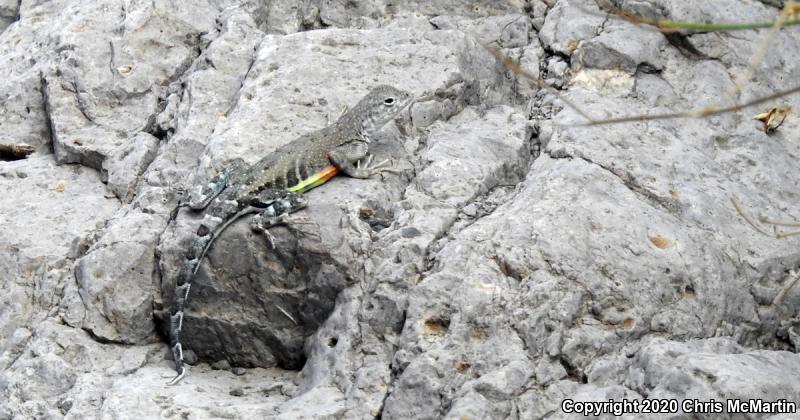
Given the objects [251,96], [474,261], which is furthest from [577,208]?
[251,96]

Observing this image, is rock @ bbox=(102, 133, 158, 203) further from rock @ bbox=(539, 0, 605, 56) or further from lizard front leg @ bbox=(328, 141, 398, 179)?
rock @ bbox=(539, 0, 605, 56)

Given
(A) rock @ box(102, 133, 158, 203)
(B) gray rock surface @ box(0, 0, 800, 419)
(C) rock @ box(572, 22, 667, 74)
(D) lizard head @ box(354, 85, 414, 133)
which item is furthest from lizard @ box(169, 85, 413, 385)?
(C) rock @ box(572, 22, 667, 74)

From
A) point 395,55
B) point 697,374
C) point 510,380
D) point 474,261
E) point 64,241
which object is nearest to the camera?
point 697,374

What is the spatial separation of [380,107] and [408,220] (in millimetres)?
989

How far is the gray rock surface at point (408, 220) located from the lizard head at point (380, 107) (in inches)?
10.1

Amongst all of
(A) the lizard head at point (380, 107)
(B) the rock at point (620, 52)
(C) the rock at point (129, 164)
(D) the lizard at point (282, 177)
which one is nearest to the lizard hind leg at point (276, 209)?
(D) the lizard at point (282, 177)

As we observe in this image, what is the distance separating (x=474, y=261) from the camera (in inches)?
208

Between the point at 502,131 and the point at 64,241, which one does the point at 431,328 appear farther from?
the point at 64,241

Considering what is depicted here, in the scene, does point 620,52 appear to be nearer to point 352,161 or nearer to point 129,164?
point 352,161

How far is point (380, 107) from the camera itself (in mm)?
6344

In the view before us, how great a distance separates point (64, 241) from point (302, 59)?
2.14 meters

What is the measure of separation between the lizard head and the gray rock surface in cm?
26

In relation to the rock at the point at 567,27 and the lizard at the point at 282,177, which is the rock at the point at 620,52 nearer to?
the rock at the point at 567,27

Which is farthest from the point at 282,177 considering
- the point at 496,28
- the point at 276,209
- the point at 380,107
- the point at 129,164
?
the point at 496,28
